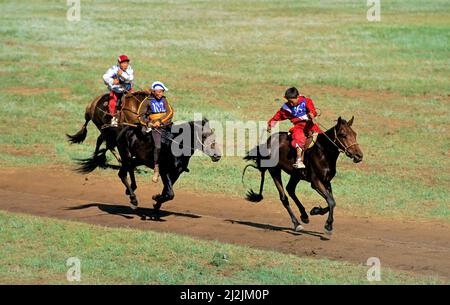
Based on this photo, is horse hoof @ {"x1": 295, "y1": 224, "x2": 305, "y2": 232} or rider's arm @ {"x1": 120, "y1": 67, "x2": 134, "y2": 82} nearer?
horse hoof @ {"x1": 295, "y1": 224, "x2": 305, "y2": 232}

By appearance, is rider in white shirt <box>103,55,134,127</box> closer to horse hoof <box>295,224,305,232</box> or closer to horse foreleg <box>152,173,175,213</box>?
horse foreleg <box>152,173,175,213</box>

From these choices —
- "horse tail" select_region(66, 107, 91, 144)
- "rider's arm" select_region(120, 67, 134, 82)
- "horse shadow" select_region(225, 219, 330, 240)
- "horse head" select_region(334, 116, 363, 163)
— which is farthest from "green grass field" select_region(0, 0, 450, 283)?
"rider's arm" select_region(120, 67, 134, 82)

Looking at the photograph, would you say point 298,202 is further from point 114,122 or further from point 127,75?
point 127,75

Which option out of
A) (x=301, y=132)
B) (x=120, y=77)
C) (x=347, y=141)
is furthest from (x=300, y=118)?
(x=120, y=77)

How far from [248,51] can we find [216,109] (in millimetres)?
10690

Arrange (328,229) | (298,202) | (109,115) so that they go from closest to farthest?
(328,229) < (298,202) < (109,115)

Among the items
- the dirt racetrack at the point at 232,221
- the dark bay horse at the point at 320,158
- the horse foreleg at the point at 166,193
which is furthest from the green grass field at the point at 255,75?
the dark bay horse at the point at 320,158

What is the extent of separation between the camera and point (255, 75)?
120ft

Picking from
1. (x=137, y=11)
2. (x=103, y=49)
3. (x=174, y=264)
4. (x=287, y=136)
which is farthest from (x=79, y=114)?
(x=137, y=11)

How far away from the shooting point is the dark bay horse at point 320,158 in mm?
17031

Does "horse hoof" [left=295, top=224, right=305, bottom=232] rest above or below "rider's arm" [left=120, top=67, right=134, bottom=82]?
below

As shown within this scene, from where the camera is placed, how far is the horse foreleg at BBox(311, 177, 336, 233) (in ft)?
56.7

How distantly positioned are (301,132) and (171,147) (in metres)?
2.76

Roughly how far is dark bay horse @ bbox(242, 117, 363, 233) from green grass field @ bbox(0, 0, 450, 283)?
274cm
